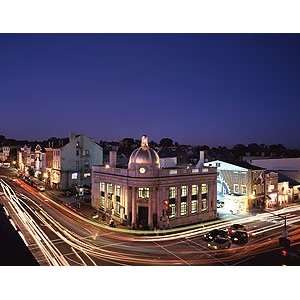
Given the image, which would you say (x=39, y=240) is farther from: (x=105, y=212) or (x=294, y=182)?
(x=294, y=182)

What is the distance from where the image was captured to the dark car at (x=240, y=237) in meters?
9.54

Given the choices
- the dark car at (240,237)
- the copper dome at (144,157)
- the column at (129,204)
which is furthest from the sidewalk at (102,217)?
the copper dome at (144,157)

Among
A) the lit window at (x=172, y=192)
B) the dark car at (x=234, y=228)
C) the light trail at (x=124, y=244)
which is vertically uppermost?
the lit window at (x=172, y=192)

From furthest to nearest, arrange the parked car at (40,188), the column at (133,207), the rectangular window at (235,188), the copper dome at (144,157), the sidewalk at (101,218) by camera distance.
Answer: the rectangular window at (235,188) → the parked car at (40,188) → the copper dome at (144,157) → the column at (133,207) → the sidewalk at (101,218)

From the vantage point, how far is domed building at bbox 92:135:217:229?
10523mm

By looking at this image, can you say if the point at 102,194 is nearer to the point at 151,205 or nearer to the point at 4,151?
the point at 151,205

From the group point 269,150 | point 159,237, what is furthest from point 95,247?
point 269,150

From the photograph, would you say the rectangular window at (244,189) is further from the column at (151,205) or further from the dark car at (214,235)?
the column at (151,205)

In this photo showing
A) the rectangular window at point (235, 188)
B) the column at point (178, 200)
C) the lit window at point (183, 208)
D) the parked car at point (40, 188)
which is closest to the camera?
the column at point (178, 200)

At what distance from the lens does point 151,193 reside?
1062 centimetres

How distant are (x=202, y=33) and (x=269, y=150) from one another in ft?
20.8

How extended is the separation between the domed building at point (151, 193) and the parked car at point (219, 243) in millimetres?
1748

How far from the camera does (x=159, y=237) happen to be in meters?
9.74

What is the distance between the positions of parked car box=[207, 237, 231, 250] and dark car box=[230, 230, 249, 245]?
1.32 ft
